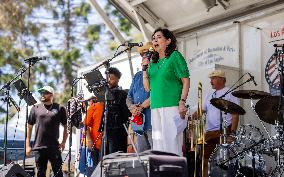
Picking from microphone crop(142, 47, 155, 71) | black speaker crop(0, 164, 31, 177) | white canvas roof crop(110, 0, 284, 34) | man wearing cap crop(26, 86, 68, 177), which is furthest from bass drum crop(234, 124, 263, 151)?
black speaker crop(0, 164, 31, 177)

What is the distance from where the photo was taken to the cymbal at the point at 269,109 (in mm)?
5883

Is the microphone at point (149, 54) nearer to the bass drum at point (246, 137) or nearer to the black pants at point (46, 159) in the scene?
the bass drum at point (246, 137)

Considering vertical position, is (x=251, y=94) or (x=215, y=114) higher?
(x=251, y=94)

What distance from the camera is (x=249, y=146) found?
20.2 feet

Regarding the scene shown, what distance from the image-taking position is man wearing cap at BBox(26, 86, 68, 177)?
272 inches

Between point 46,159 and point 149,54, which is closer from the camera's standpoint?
point 149,54

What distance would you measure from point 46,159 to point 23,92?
1066mm

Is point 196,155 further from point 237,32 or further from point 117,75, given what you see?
point 237,32

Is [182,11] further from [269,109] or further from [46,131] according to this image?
[46,131]

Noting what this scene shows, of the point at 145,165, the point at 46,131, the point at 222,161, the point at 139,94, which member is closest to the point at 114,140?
the point at 139,94

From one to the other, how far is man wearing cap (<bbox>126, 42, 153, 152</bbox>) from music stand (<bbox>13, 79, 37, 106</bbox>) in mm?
1942

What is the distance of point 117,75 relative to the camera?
6055 mm

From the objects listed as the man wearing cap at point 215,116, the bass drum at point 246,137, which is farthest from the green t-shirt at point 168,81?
the man wearing cap at point 215,116

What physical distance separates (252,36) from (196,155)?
238 centimetres
